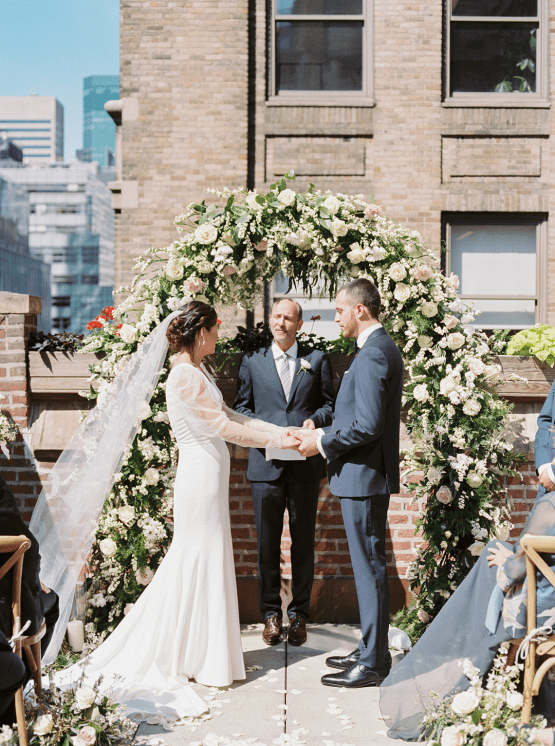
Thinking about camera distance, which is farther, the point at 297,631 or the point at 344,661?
the point at 297,631

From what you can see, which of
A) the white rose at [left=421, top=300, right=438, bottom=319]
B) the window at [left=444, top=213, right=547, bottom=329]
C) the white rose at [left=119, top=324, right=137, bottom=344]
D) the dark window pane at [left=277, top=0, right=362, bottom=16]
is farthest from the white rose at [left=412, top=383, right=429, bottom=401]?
the dark window pane at [left=277, top=0, right=362, bottom=16]

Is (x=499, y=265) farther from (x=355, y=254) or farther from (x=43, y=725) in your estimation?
(x=43, y=725)

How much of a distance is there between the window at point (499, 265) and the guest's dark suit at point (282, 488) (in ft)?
16.8

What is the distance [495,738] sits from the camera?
2941 millimetres

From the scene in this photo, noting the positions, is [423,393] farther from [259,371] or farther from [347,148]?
[347,148]

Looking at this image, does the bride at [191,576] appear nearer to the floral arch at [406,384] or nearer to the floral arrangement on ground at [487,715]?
the floral arch at [406,384]

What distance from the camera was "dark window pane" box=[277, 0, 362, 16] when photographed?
925 cm

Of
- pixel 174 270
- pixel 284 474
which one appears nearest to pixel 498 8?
pixel 174 270

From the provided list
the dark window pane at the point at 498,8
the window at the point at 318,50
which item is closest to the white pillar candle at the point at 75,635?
the window at the point at 318,50

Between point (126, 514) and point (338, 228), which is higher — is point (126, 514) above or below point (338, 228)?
below

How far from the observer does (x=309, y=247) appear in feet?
16.0

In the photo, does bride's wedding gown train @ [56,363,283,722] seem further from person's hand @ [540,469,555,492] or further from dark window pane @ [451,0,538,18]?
dark window pane @ [451,0,538,18]

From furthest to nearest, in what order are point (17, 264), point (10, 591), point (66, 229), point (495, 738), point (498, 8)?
point (66, 229) < point (17, 264) < point (498, 8) < point (10, 591) < point (495, 738)

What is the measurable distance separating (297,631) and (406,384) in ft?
5.94
